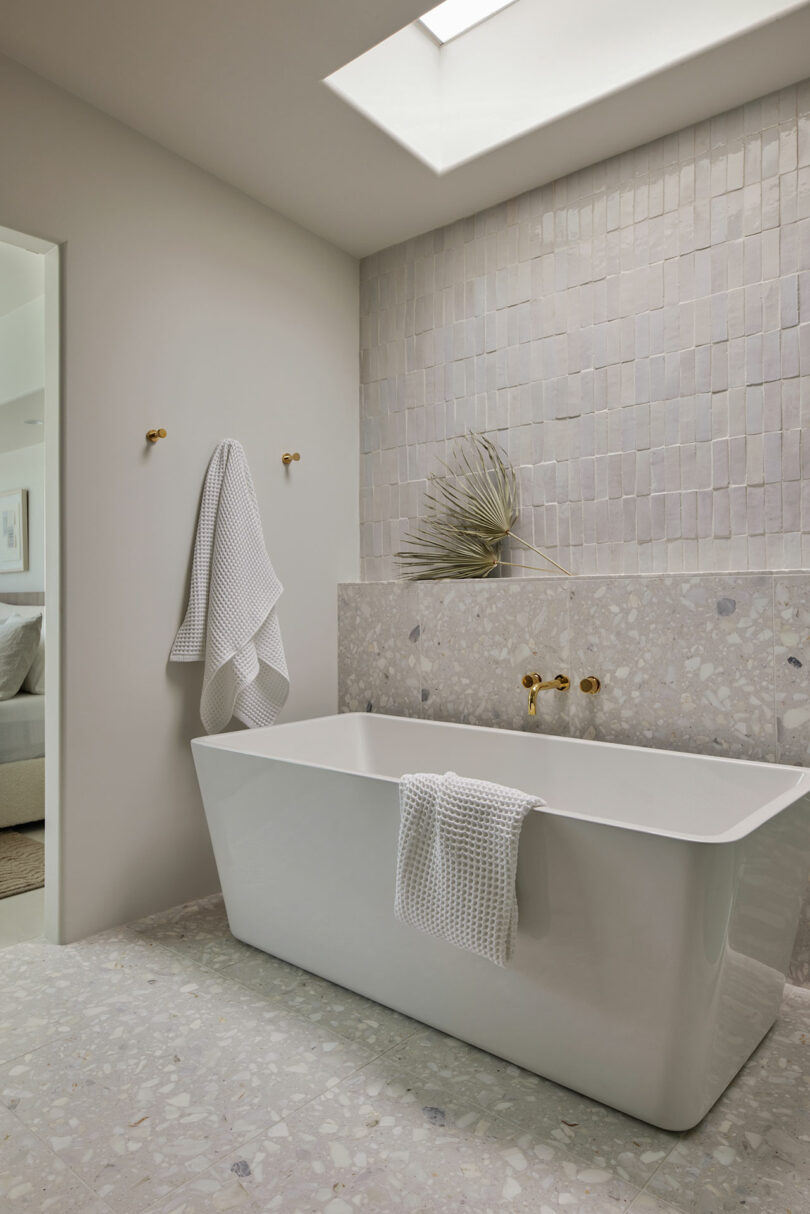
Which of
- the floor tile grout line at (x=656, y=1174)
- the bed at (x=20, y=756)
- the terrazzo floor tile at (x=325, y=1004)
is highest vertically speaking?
the bed at (x=20, y=756)

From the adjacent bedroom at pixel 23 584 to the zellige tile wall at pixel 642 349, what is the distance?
1444 millimetres

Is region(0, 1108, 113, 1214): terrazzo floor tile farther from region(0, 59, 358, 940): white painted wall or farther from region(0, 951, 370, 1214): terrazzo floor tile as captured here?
region(0, 59, 358, 940): white painted wall

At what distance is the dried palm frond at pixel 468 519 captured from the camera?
2672mm

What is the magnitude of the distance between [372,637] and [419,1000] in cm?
144

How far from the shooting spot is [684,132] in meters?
2.29

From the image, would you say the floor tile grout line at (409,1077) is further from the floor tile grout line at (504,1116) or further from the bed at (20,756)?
the bed at (20,756)

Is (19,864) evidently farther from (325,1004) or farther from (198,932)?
(325,1004)

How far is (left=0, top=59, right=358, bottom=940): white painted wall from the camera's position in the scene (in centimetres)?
217

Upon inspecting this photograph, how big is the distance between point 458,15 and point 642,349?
3.95 feet

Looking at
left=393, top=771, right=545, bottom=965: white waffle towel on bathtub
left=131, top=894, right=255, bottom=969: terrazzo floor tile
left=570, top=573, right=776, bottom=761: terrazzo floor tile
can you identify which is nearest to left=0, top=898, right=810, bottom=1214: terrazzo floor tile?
left=131, top=894, right=255, bottom=969: terrazzo floor tile

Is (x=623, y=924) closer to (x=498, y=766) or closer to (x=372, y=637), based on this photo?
(x=498, y=766)

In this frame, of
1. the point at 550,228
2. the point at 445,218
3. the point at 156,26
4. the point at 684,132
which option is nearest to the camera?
the point at 156,26

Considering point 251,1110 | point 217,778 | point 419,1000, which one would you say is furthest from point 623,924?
point 217,778

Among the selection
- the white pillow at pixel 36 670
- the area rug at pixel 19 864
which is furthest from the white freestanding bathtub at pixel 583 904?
the white pillow at pixel 36 670
